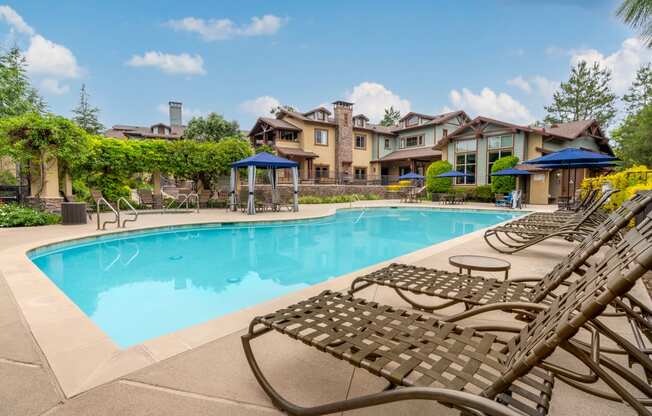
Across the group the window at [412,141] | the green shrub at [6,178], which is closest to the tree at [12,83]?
the green shrub at [6,178]

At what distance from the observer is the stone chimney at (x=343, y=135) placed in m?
28.1

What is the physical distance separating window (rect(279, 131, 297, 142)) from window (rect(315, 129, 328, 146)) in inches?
72.6

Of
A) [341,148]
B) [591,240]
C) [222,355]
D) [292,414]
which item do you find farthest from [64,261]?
[341,148]

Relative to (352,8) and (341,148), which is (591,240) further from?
(341,148)

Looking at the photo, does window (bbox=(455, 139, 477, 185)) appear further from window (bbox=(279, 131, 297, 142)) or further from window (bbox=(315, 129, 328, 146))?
window (bbox=(279, 131, 297, 142))

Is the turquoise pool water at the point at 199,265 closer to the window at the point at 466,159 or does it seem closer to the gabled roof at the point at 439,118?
the window at the point at 466,159

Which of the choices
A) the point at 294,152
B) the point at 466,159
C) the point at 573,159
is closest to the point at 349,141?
the point at 294,152

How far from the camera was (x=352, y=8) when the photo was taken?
1612 cm

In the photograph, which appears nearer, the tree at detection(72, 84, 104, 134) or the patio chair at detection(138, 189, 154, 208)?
the patio chair at detection(138, 189, 154, 208)

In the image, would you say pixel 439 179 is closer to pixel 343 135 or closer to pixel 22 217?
pixel 343 135

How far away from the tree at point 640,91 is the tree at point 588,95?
4.03 feet

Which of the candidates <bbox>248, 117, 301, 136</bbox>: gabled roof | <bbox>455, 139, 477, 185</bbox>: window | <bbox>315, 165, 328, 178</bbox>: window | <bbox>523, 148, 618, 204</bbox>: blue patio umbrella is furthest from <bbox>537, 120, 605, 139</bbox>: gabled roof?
<bbox>248, 117, 301, 136</bbox>: gabled roof

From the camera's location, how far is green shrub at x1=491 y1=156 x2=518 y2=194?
19.0m

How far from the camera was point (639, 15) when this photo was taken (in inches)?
246
